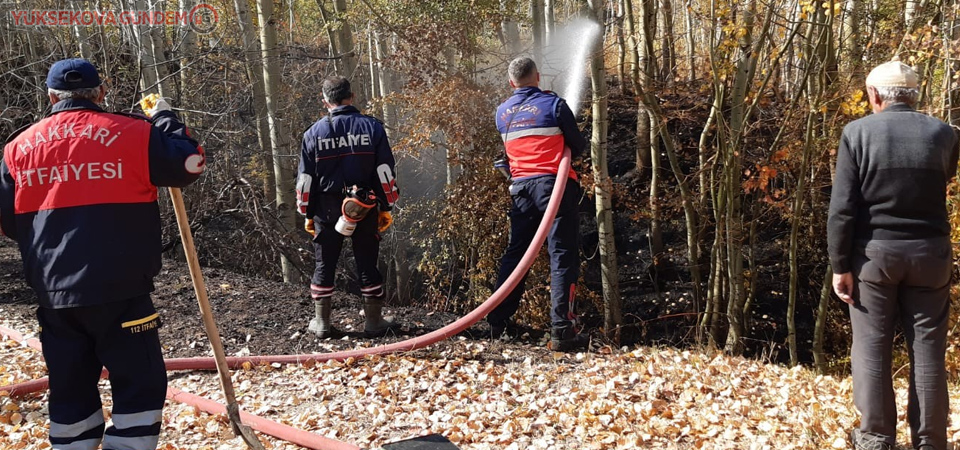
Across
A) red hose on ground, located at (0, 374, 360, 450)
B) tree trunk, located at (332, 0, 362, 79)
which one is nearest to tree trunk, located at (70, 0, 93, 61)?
tree trunk, located at (332, 0, 362, 79)

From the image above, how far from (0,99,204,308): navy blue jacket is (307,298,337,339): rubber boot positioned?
2.65 metres

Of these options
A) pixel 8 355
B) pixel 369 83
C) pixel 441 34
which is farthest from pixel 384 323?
pixel 369 83

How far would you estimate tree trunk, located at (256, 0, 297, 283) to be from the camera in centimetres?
988

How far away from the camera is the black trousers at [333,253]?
19.7 feet

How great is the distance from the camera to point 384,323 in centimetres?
634

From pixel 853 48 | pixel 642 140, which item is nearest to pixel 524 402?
pixel 853 48

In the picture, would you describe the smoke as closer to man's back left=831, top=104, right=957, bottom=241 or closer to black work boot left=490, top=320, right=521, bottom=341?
black work boot left=490, top=320, right=521, bottom=341

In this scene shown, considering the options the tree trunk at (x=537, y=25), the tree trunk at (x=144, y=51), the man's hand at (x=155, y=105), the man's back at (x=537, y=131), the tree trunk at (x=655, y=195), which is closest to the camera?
the man's hand at (x=155, y=105)

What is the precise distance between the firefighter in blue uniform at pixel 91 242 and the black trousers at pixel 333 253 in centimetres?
247

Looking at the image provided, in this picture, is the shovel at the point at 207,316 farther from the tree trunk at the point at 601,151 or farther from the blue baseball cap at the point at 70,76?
the tree trunk at the point at 601,151

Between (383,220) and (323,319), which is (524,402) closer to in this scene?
(383,220)

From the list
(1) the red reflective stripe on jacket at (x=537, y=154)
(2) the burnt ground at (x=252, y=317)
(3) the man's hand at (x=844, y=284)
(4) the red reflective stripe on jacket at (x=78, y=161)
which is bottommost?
(2) the burnt ground at (x=252, y=317)

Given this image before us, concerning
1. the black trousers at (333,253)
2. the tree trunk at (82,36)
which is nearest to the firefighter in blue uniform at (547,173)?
the black trousers at (333,253)

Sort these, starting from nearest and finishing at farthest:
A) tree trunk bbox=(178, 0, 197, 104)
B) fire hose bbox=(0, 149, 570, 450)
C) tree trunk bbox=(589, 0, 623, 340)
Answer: fire hose bbox=(0, 149, 570, 450) < tree trunk bbox=(589, 0, 623, 340) < tree trunk bbox=(178, 0, 197, 104)
